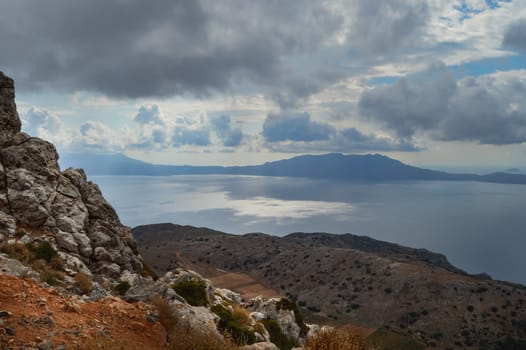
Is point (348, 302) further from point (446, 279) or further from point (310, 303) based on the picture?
point (446, 279)

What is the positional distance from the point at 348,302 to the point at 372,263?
22.8 m

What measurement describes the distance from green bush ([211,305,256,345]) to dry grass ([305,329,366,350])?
5001 mm

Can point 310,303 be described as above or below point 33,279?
below

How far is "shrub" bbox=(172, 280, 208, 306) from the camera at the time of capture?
710 inches

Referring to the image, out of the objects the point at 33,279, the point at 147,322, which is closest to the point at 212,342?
the point at 147,322

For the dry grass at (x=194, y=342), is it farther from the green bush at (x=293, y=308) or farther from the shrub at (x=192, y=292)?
the green bush at (x=293, y=308)

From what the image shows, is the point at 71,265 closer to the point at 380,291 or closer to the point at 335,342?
the point at 335,342

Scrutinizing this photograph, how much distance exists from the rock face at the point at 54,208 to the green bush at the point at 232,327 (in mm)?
6387

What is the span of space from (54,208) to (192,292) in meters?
9.20

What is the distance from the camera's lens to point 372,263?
106500 mm

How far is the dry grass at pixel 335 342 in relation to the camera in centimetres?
938

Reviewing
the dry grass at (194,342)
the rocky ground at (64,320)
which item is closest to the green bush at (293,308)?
the rocky ground at (64,320)

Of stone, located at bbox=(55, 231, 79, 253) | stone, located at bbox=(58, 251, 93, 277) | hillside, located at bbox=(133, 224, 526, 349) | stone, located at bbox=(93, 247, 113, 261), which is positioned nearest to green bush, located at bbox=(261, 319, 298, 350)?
stone, located at bbox=(93, 247, 113, 261)

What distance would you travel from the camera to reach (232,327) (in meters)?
15.7
